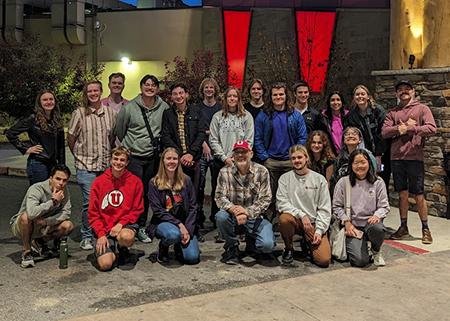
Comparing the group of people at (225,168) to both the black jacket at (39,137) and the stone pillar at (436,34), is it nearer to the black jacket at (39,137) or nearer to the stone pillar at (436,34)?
the black jacket at (39,137)

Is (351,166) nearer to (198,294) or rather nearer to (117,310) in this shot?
(198,294)

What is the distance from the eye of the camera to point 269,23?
55.5 feet

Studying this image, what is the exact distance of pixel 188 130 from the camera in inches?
250

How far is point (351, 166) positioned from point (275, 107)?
129cm

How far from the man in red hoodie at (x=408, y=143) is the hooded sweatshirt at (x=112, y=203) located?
3164 mm

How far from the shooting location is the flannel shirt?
219 inches

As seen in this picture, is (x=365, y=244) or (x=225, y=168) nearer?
(x=365, y=244)

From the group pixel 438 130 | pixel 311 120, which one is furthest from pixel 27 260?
pixel 438 130

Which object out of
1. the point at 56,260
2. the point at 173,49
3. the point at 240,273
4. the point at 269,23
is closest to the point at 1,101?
the point at 173,49

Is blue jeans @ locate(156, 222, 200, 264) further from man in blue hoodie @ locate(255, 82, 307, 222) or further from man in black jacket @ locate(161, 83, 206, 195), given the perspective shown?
man in blue hoodie @ locate(255, 82, 307, 222)

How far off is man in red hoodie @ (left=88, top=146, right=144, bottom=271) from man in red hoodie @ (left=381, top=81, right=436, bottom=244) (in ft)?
10.4

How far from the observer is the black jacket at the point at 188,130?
245 inches

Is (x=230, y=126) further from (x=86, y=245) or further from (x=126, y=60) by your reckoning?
(x=126, y=60)

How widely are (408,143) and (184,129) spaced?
8.92ft
